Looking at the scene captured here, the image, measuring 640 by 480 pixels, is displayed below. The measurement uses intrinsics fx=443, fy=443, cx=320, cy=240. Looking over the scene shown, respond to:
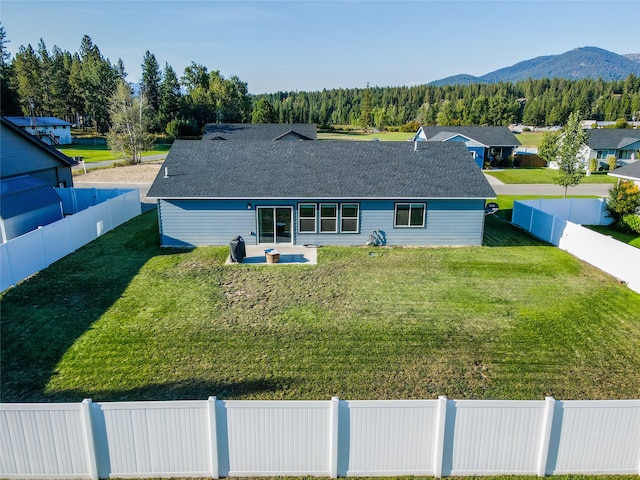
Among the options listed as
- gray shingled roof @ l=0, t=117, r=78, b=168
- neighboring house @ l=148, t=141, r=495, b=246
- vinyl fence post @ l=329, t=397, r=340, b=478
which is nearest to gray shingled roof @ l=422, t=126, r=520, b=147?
neighboring house @ l=148, t=141, r=495, b=246

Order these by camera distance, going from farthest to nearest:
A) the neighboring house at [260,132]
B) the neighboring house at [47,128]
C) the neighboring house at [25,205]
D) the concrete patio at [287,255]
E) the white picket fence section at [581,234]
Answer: the neighboring house at [47,128], the neighboring house at [260,132], the neighboring house at [25,205], the concrete patio at [287,255], the white picket fence section at [581,234]

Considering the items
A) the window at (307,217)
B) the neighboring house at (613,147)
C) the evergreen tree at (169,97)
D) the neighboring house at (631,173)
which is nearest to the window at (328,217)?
the window at (307,217)

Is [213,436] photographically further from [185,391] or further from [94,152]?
[94,152]

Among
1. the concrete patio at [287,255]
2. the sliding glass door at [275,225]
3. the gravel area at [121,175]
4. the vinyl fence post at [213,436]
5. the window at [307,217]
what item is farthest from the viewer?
the gravel area at [121,175]

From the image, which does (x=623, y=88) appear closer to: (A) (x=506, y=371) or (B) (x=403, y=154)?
(B) (x=403, y=154)

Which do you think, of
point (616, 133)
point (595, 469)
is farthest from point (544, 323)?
point (616, 133)

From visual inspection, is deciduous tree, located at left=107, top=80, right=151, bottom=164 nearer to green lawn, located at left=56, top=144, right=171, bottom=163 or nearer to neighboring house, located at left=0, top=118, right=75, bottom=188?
green lawn, located at left=56, top=144, right=171, bottom=163

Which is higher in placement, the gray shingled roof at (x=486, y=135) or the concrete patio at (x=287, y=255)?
the gray shingled roof at (x=486, y=135)

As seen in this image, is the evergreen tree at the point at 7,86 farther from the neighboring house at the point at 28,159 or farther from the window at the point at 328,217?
the window at the point at 328,217
